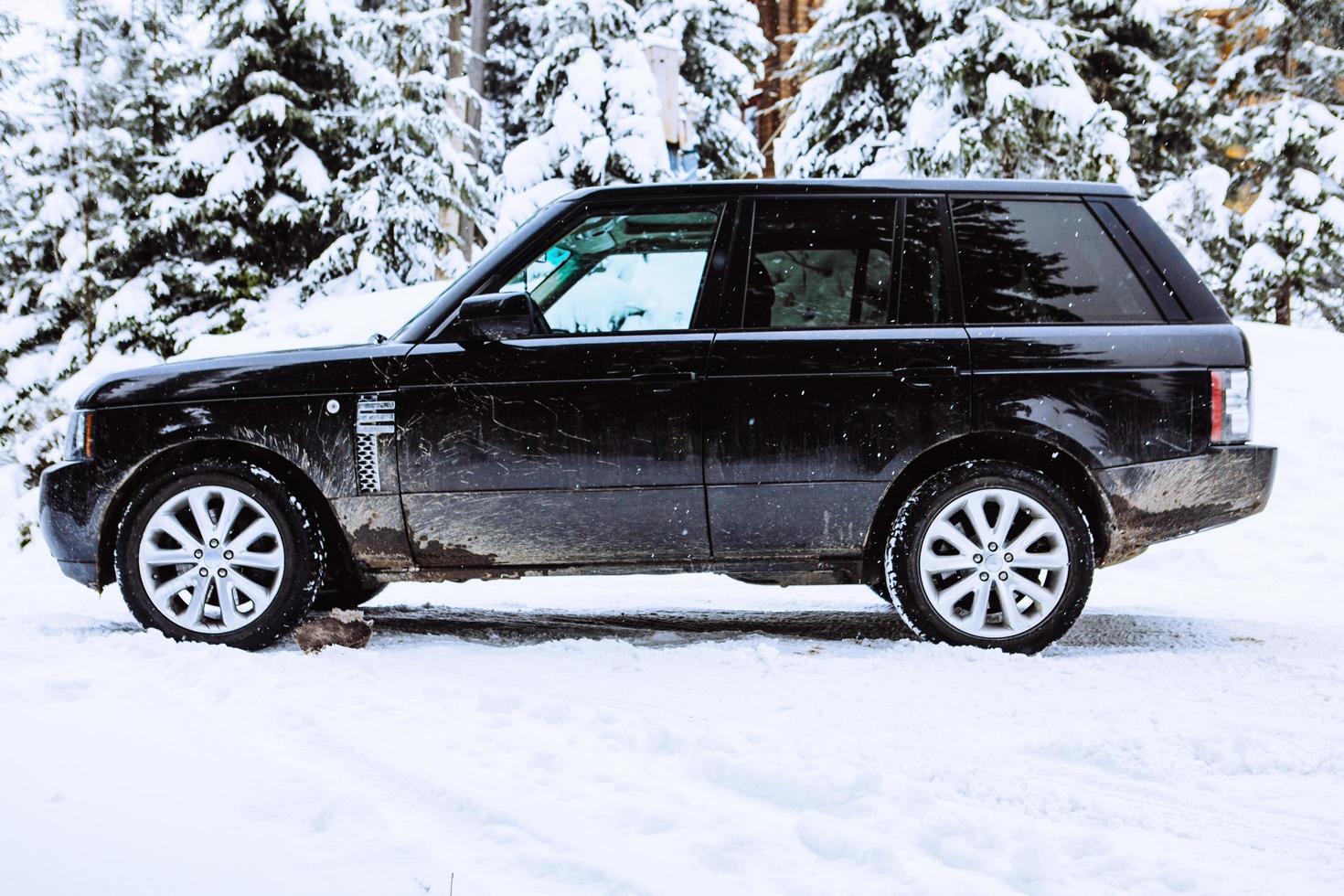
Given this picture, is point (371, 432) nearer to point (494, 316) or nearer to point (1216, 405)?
point (494, 316)

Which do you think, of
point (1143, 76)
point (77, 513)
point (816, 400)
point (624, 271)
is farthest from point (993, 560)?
point (1143, 76)

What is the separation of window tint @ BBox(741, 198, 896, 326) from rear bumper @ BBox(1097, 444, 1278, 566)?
3.91ft

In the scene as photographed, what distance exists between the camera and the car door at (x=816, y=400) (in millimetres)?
4586

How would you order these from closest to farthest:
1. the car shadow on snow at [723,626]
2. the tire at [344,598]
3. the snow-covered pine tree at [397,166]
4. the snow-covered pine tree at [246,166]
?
the car shadow on snow at [723,626] < the tire at [344,598] < the snow-covered pine tree at [246,166] < the snow-covered pine tree at [397,166]

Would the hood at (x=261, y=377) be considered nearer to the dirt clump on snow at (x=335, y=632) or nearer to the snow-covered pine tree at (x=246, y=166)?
the dirt clump on snow at (x=335, y=632)

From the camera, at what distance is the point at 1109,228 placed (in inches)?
189

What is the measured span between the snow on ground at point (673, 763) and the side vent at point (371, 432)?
70cm

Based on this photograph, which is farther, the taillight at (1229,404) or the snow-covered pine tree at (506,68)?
the snow-covered pine tree at (506,68)

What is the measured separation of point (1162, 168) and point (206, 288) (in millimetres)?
17005

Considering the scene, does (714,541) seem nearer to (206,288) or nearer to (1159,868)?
(1159,868)

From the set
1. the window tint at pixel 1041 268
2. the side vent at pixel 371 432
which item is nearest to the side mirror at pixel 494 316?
the side vent at pixel 371 432

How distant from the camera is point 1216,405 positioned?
4637 mm

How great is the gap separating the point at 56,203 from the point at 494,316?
19.6m

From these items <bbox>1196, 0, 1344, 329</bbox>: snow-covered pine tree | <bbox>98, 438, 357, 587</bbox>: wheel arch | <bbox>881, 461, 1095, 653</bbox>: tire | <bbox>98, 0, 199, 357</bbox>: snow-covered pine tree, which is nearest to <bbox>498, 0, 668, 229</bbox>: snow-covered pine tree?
<bbox>98, 0, 199, 357</bbox>: snow-covered pine tree
